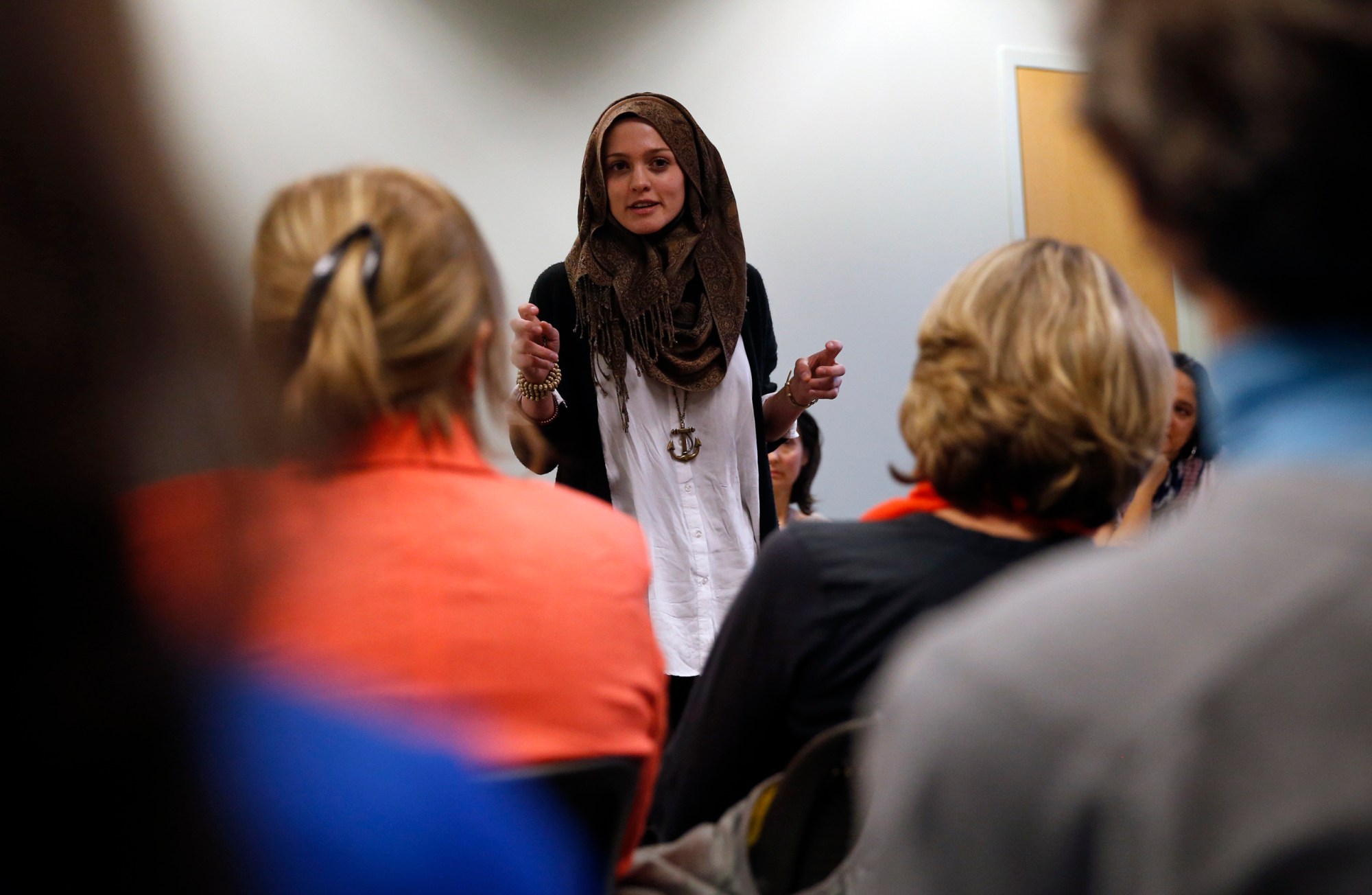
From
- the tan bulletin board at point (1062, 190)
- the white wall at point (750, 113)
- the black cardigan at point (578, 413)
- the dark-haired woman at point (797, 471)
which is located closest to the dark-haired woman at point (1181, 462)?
the dark-haired woman at point (797, 471)

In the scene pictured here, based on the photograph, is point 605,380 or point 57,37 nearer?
point 57,37

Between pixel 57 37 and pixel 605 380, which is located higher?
pixel 57 37

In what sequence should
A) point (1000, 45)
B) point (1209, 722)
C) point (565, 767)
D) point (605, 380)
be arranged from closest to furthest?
point (1209, 722) → point (565, 767) → point (605, 380) → point (1000, 45)

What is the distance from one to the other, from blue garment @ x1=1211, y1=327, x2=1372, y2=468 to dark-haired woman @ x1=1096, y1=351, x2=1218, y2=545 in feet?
7.97

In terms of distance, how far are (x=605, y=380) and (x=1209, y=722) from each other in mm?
1998

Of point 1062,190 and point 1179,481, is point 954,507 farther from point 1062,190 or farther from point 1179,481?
point 1062,190

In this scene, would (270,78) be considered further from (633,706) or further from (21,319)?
(21,319)

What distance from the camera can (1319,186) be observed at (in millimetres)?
421

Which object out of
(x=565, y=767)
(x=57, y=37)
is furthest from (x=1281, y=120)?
(x=565, y=767)

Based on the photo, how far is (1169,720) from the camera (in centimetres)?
36

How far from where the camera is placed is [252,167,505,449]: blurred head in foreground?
3.13ft

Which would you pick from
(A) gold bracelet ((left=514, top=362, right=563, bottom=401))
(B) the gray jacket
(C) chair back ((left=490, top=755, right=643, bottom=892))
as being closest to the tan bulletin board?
(A) gold bracelet ((left=514, top=362, right=563, bottom=401))

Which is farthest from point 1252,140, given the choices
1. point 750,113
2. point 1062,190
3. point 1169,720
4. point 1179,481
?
point 1062,190

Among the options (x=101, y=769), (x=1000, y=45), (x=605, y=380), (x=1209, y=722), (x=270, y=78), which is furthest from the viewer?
(x=1000, y=45)
